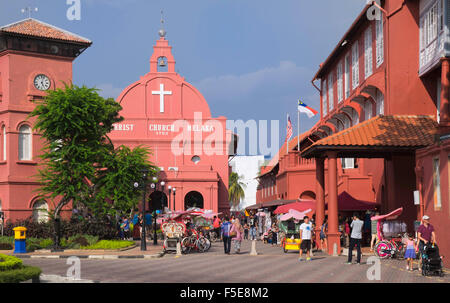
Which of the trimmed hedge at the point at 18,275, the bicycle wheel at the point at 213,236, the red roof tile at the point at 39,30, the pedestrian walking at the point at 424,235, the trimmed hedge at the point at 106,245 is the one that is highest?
the red roof tile at the point at 39,30

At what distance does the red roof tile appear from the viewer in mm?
43125

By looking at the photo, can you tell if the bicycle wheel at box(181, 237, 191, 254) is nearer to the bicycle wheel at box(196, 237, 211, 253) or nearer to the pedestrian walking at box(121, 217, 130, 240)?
the bicycle wheel at box(196, 237, 211, 253)

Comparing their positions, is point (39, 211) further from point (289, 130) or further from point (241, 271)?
point (241, 271)

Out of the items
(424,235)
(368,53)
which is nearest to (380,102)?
(368,53)

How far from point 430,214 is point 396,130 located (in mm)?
5166

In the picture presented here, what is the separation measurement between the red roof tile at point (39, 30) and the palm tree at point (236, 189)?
59.5 meters

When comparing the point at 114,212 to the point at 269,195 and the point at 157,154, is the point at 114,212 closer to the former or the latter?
the point at 157,154

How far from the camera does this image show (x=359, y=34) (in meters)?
36.2

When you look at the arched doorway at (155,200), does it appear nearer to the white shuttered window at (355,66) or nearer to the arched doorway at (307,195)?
the arched doorway at (307,195)

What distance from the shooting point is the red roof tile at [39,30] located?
1698 inches

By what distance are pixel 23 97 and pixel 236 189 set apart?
205 ft

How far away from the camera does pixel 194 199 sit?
201 feet

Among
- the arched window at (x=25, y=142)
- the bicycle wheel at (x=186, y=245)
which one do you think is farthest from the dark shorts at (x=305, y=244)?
the arched window at (x=25, y=142)
